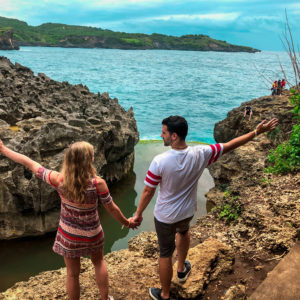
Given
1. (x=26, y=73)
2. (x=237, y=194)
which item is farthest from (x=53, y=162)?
(x=26, y=73)

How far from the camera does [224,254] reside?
4848mm

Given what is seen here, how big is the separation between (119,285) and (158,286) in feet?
1.96

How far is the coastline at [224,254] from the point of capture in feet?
14.3

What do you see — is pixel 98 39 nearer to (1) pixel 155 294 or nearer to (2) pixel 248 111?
(2) pixel 248 111

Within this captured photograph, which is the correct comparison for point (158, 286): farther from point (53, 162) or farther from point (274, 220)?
point (53, 162)

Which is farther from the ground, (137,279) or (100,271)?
(100,271)

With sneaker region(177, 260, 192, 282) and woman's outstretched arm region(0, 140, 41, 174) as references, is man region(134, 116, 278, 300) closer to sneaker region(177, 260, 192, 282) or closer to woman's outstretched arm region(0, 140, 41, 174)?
sneaker region(177, 260, 192, 282)

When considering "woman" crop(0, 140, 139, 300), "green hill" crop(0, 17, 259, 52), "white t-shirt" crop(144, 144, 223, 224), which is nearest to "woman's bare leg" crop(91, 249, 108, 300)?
"woman" crop(0, 140, 139, 300)

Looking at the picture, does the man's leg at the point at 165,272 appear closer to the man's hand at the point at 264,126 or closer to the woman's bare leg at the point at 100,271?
the woman's bare leg at the point at 100,271

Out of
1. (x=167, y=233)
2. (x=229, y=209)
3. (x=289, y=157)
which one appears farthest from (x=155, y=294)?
(x=289, y=157)

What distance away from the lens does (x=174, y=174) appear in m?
3.47

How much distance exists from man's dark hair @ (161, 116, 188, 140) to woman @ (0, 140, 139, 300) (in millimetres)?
881

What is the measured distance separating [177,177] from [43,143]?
6.94m

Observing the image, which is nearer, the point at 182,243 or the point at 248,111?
the point at 182,243
